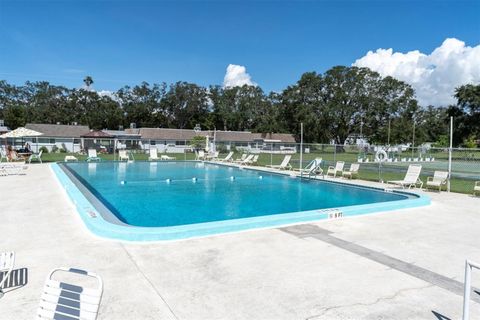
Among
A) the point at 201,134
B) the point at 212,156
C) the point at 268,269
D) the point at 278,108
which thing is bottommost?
the point at 268,269

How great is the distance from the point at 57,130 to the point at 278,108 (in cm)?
3638

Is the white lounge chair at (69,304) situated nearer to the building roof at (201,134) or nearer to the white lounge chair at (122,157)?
the white lounge chair at (122,157)

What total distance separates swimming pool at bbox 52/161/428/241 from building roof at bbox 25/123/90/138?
3157cm

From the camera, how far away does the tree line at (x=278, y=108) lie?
5284 centimetres

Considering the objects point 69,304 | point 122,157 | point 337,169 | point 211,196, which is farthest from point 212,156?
point 69,304

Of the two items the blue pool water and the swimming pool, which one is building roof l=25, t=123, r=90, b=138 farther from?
the blue pool water

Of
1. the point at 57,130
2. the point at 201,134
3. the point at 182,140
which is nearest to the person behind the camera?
the point at 57,130

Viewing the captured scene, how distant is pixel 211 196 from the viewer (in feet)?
40.1

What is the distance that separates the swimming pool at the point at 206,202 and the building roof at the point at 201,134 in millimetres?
26735

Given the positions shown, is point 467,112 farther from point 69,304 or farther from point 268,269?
point 69,304

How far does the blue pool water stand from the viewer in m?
9.45

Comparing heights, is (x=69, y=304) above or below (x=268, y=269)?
above

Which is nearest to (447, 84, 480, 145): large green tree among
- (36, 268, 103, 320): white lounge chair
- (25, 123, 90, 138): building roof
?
(25, 123, 90, 138): building roof

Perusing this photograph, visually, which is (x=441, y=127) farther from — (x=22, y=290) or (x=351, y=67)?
(x=22, y=290)
